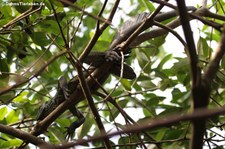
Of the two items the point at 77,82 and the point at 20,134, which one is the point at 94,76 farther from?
the point at 20,134

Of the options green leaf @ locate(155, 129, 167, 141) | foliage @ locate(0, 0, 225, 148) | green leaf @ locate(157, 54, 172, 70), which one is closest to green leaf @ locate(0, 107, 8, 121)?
foliage @ locate(0, 0, 225, 148)

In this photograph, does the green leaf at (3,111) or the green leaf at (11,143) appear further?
the green leaf at (3,111)

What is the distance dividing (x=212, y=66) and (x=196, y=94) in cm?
16

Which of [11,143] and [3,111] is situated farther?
[3,111]

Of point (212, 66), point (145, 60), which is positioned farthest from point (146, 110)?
point (212, 66)

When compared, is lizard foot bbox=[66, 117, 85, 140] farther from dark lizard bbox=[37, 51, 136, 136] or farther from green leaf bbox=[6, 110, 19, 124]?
green leaf bbox=[6, 110, 19, 124]

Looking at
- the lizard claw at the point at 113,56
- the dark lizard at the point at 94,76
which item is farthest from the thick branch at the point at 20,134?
the lizard claw at the point at 113,56

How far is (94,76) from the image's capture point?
2.96m

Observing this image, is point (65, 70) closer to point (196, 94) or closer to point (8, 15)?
point (8, 15)

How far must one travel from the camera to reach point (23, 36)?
3.10 m

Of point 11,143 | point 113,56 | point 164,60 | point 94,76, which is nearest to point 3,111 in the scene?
point 11,143

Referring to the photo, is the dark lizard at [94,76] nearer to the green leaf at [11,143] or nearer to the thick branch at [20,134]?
the green leaf at [11,143]

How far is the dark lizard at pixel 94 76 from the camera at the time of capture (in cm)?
300

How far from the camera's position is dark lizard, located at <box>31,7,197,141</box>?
118 inches
